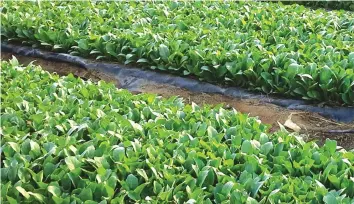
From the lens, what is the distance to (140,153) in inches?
129

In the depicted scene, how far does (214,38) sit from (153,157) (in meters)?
2.85

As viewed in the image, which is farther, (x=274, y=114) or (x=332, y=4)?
(x=332, y=4)

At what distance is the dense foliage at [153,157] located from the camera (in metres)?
2.90

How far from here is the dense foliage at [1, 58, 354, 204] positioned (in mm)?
2902

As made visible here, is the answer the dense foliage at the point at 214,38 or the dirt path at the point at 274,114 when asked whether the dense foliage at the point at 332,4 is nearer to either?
the dense foliage at the point at 214,38

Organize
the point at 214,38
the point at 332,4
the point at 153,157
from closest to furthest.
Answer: the point at 153,157
the point at 214,38
the point at 332,4

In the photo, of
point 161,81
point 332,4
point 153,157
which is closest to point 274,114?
point 161,81

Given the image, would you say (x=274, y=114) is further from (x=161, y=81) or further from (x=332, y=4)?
(x=332, y=4)

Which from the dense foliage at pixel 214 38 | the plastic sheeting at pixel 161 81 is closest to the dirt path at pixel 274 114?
the plastic sheeting at pixel 161 81

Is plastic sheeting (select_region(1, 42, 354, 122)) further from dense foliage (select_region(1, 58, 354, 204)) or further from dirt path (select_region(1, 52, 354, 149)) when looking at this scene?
dense foliage (select_region(1, 58, 354, 204))

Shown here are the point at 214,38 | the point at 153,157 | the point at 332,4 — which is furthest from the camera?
the point at 332,4

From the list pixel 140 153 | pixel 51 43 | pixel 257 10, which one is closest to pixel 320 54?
pixel 257 10

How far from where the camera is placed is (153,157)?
3.19 m

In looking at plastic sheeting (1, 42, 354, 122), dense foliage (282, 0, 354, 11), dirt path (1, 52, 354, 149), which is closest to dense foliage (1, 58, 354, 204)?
dirt path (1, 52, 354, 149)
